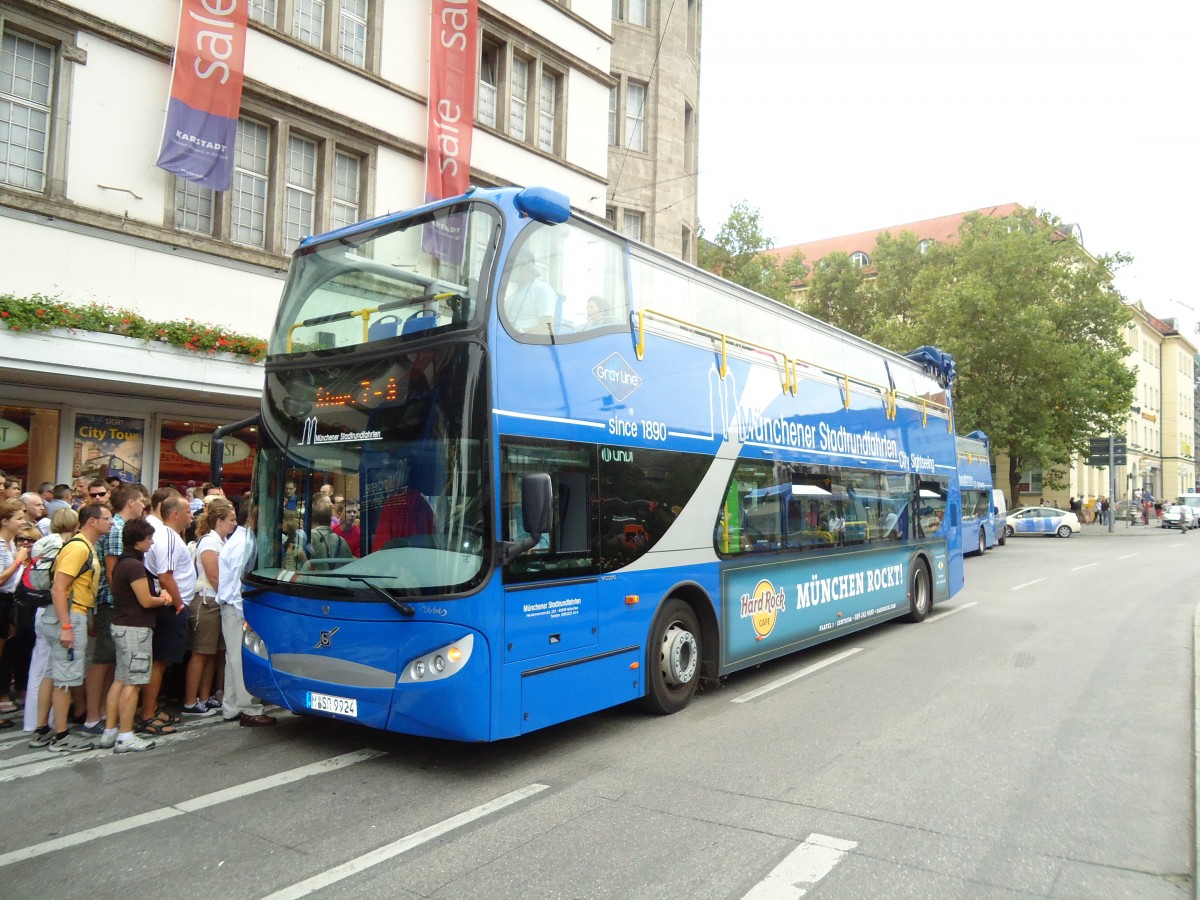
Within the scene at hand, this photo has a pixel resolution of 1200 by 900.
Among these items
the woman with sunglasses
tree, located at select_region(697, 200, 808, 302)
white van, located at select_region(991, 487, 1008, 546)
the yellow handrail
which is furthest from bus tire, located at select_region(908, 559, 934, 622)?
tree, located at select_region(697, 200, 808, 302)

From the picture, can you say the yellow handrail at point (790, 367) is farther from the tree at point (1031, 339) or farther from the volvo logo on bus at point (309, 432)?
the tree at point (1031, 339)

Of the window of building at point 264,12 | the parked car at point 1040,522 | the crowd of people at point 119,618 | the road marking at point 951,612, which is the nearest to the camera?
the crowd of people at point 119,618

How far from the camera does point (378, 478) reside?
5.77 meters

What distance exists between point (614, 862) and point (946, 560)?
1160 centimetres

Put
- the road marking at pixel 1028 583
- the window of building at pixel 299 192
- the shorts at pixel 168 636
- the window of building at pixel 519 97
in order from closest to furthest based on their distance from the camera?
1. the shorts at pixel 168 636
2. the window of building at pixel 299 192
3. the road marking at pixel 1028 583
4. the window of building at pixel 519 97

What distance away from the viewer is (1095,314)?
41.6 m

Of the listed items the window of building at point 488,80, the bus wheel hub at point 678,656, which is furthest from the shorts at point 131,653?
the window of building at point 488,80

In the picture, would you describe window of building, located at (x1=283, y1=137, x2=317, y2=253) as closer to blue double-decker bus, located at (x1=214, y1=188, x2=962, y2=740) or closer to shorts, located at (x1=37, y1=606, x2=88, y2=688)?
blue double-decker bus, located at (x1=214, y1=188, x2=962, y2=740)

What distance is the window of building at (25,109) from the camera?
1177 cm

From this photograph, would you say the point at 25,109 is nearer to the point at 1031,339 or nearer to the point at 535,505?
the point at 535,505

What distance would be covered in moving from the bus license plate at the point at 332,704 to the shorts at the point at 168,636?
1.36 metres

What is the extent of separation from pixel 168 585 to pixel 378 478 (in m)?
2.04

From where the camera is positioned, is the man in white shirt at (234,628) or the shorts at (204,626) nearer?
the man in white shirt at (234,628)

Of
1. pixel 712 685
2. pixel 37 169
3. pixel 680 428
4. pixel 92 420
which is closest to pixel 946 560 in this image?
pixel 712 685
